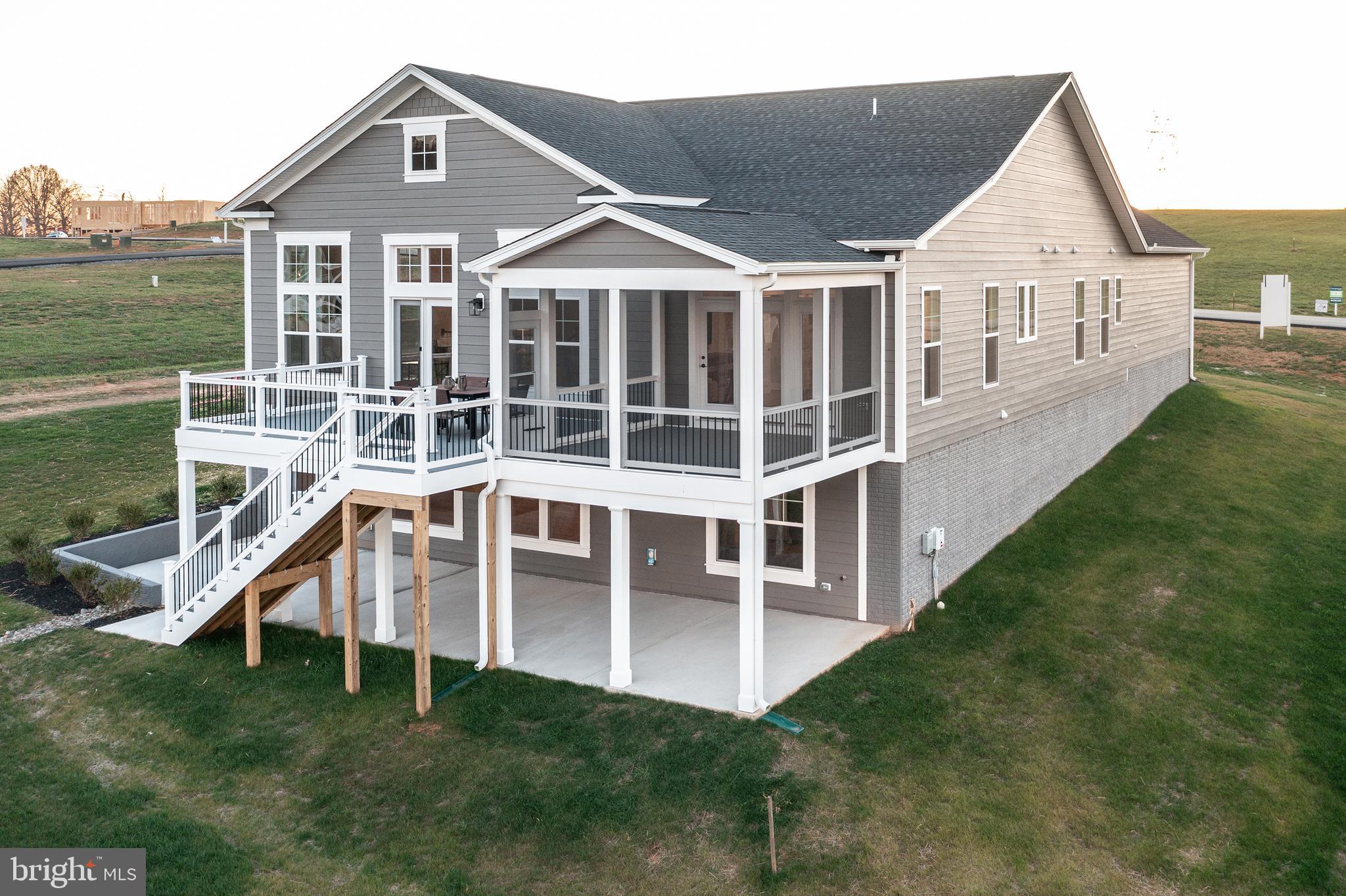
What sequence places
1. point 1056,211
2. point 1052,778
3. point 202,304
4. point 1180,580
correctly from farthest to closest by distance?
point 202,304 < point 1056,211 < point 1180,580 < point 1052,778

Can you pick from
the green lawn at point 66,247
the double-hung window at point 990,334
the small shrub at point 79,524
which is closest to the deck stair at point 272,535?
the small shrub at point 79,524

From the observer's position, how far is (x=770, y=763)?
44.9 feet

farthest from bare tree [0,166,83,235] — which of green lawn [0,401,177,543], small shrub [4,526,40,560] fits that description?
small shrub [4,526,40,560]

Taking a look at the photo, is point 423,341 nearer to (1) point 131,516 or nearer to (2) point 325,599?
(2) point 325,599

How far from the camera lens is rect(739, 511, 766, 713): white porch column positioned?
1472cm

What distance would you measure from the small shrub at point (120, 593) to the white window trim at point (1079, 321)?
16.7 metres

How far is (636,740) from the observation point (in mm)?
14258

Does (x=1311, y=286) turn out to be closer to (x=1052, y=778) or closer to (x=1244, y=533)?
(x=1244, y=533)

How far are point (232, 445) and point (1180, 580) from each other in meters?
14.3

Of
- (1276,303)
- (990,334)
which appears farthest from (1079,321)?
(1276,303)

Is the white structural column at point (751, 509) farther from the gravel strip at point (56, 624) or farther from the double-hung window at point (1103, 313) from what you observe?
the double-hung window at point (1103, 313)

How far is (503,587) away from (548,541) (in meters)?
3.82

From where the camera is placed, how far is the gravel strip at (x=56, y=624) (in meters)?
18.3

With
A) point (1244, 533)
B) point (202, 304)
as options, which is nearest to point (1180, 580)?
point (1244, 533)
